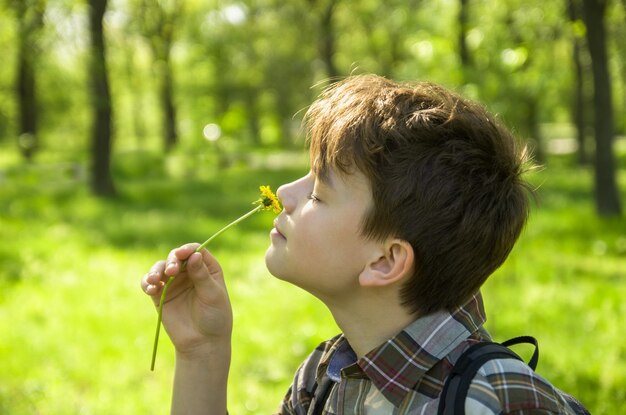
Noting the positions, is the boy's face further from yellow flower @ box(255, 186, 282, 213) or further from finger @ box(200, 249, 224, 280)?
finger @ box(200, 249, 224, 280)

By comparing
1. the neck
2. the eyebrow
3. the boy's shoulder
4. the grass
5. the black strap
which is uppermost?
the eyebrow

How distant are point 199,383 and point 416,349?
61 centimetres

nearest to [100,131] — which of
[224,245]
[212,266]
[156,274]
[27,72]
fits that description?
[224,245]

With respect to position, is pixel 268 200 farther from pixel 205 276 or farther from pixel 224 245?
pixel 224 245

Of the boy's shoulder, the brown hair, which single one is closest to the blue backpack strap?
the boy's shoulder

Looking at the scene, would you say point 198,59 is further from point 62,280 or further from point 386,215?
point 386,215

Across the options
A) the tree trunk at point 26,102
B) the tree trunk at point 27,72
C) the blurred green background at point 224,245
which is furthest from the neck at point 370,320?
the tree trunk at point 26,102

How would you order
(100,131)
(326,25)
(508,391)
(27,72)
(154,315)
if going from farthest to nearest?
(326,25) → (27,72) → (100,131) → (154,315) → (508,391)

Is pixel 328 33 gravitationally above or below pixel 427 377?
above

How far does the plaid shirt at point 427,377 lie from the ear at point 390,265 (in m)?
0.11

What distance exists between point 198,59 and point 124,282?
78.0 ft

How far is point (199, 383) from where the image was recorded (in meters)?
1.97

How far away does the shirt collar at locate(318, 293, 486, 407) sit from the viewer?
159cm

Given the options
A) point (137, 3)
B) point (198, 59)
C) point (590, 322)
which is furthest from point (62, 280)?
point (198, 59)
